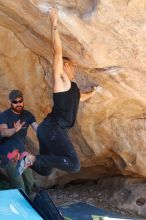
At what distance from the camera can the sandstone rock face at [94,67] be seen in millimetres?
4137

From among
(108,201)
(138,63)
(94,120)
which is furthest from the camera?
(108,201)

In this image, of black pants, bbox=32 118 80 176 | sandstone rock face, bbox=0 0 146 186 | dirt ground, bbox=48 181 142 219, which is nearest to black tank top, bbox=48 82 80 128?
black pants, bbox=32 118 80 176

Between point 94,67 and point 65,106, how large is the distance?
0.81 meters

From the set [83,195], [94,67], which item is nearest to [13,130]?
[94,67]

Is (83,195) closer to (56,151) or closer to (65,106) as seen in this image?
(56,151)

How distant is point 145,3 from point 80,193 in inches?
144

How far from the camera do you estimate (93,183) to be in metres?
7.27

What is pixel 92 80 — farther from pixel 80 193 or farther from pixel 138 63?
pixel 80 193

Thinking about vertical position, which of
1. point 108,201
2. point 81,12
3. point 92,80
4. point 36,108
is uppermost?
point 81,12

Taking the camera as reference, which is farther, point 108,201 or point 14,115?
point 108,201

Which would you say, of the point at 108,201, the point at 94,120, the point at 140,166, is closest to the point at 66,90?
the point at 94,120

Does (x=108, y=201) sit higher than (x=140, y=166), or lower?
lower

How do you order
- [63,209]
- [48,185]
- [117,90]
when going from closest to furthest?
[63,209], [117,90], [48,185]

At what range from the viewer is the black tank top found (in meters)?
4.12
